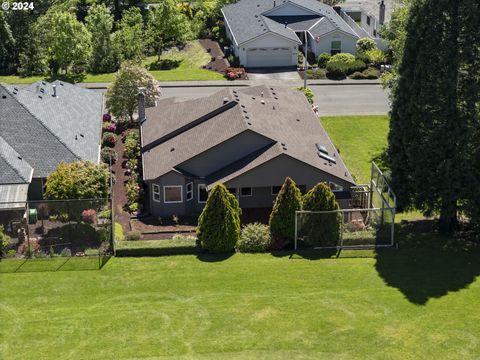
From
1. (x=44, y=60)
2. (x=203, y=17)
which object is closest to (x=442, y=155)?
(x=44, y=60)

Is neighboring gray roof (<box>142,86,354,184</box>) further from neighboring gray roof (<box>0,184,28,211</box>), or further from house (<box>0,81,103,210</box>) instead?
neighboring gray roof (<box>0,184,28,211</box>)

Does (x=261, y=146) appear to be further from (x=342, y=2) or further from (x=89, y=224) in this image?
(x=342, y=2)

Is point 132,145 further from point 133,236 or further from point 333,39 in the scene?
point 333,39

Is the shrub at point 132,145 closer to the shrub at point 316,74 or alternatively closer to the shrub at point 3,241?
the shrub at point 3,241

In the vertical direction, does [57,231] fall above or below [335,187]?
below

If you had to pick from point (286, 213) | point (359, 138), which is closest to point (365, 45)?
point (359, 138)

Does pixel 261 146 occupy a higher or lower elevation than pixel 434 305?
higher
